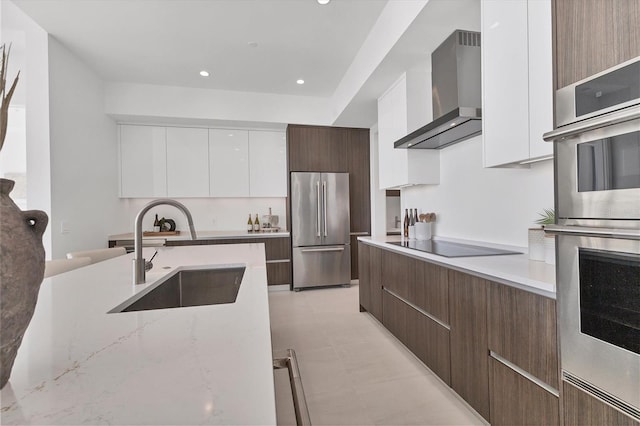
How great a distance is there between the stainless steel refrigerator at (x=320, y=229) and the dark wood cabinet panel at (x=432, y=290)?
2.40 metres

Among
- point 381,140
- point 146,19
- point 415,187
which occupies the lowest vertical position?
point 415,187

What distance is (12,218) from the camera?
0.49m

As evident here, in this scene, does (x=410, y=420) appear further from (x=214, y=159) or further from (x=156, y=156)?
(x=156, y=156)

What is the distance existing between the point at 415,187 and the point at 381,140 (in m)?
0.70

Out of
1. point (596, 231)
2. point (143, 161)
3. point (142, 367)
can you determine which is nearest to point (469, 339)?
point (596, 231)

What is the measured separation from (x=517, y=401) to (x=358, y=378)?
1.04 meters

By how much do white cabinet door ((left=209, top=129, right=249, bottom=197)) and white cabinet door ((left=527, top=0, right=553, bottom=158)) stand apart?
404cm

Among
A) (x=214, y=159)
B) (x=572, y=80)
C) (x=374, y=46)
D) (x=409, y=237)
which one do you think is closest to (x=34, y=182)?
(x=214, y=159)

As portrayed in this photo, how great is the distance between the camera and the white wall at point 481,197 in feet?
6.38

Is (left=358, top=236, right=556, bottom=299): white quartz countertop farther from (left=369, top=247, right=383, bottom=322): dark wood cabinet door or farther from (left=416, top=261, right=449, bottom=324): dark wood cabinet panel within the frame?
(left=369, top=247, right=383, bottom=322): dark wood cabinet door

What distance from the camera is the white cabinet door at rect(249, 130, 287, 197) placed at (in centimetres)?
492

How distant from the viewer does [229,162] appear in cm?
482

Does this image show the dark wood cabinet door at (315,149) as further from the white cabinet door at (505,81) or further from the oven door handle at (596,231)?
the oven door handle at (596,231)

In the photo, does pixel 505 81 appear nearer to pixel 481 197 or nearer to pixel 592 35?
pixel 592 35
